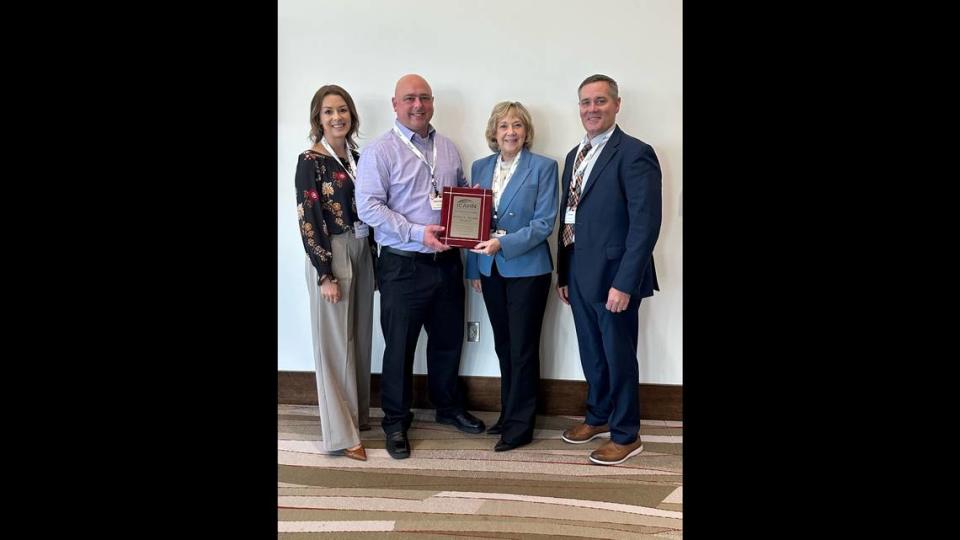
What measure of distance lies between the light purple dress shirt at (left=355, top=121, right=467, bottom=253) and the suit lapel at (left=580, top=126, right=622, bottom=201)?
0.71 meters

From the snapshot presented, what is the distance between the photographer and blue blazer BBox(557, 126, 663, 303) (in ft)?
9.53

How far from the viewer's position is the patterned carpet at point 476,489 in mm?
2395

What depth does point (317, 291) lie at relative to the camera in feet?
10.1

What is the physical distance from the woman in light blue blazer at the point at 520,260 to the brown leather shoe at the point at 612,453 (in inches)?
14.4

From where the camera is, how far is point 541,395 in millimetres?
3682

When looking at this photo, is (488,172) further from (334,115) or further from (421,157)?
(334,115)

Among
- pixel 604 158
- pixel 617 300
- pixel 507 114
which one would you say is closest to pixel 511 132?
pixel 507 114

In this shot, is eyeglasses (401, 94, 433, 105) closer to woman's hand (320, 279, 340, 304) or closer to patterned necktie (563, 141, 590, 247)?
patterned necktie (563, 141, 590, 247)

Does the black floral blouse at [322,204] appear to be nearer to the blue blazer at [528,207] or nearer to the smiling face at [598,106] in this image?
the blue blazer at [528,207]

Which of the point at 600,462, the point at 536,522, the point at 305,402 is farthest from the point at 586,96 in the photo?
the point at 305,402

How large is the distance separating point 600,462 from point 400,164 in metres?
1.70

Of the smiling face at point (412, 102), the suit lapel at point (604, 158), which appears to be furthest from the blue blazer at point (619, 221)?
the smiling face at point (412, 102)

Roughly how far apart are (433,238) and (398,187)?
1.04 ft
